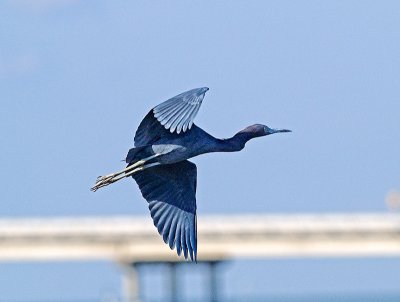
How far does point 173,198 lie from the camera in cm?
2278

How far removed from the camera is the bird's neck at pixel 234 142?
2198 centimetres

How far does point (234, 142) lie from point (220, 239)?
4389 cm

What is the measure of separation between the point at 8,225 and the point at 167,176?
45.5 meters

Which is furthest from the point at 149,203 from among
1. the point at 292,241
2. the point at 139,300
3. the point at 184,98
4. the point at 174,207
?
the point at 139,300

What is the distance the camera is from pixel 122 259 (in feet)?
224

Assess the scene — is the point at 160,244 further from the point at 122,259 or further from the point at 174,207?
the point at 174,207

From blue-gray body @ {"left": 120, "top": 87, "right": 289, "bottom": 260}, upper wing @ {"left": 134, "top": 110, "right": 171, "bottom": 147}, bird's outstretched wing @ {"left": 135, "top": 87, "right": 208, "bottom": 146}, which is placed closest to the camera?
bird's outstretched wing @ {"left": 135, "top": 87, "right": 208, "bottom": 146}

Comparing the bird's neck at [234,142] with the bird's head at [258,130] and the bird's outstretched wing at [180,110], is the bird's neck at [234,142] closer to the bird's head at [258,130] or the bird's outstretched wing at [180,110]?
the bird's head at [258,130]

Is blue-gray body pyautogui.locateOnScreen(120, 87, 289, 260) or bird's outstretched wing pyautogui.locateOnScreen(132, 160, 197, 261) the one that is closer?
blue-gray body pyautogui.locateOnScreen(120, 87, 289, 260)

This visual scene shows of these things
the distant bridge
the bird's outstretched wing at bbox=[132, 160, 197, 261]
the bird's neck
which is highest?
the distant bridge

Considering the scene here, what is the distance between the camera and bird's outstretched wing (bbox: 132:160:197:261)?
22.3m

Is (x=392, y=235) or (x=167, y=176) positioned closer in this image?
(x=167, y=176)

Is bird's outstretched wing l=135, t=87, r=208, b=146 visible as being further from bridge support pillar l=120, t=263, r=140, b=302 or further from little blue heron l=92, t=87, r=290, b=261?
bridge support pillar l=120, t=263, r=140, b=302

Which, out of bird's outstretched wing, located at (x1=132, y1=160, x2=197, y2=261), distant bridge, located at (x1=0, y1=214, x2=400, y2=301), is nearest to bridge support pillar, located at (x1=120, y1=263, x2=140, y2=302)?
distant bridge, located at (x1=0, y1=214, x2=400, y2=301)
